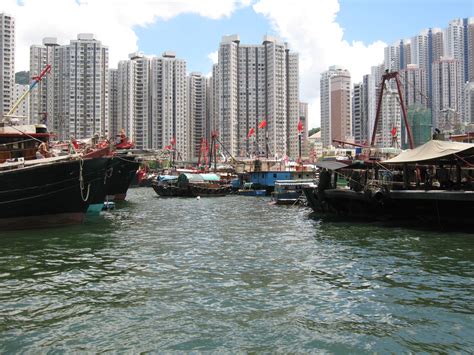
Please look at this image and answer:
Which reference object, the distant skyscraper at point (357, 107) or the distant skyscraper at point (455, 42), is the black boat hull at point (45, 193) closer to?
the distant skyscraper at point (357, 107)

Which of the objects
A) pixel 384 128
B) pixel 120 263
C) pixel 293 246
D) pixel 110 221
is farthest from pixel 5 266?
pixel 384 128

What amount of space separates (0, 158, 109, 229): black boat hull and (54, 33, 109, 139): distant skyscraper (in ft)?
227

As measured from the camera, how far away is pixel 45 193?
1823 centimetres

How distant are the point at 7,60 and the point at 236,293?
69497 millimetres

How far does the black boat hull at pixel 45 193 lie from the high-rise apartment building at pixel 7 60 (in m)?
51.6

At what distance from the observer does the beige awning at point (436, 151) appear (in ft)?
63.2

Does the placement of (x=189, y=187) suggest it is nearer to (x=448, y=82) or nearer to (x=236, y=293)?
(x=236, y=293)

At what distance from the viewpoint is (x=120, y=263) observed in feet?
41.3

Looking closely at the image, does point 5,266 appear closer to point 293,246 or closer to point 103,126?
point 293,246

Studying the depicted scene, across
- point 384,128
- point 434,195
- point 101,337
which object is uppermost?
point 384,128

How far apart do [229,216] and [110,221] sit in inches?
294

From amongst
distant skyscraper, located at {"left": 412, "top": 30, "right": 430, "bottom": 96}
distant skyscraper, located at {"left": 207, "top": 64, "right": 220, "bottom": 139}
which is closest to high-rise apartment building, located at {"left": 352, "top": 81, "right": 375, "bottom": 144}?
distant skyscraper, located at {"left": 412, "top": 30, "right": 430, "bottom": 96}

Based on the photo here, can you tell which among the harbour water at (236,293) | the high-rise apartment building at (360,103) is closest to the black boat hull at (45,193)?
the harbour water at (236,293)

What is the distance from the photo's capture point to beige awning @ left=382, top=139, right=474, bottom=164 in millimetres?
19272
